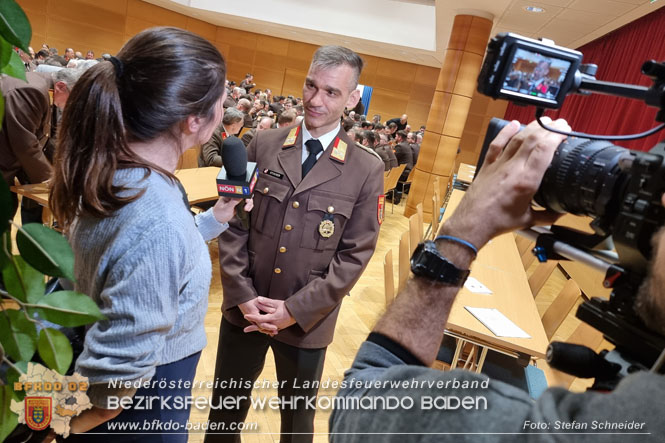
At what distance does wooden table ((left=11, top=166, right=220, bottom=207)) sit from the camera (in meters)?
2.80

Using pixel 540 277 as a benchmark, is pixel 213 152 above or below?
above

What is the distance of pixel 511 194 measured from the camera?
71 cm

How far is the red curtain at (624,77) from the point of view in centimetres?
443

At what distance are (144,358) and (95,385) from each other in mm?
120

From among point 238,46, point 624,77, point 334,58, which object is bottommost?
point 334,58

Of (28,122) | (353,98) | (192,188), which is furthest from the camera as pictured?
(192,188)

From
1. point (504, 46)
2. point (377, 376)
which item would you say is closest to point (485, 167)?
point (504, 46)

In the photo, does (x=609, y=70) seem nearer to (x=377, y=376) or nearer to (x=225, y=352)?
(x=225, y=352)

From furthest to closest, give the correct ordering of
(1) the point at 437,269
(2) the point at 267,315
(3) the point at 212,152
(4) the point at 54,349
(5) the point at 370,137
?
(5) the point at 370,137, (3) the point at 212,152, (2) the point at 267,315, (1) the point at 437,269, (4) the point at 54,349

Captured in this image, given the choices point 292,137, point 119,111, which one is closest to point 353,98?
point 292,137

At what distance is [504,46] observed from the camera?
76cm

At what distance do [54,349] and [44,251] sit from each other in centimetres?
13

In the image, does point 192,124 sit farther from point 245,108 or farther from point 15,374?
point 245,108

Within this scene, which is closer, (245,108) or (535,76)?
(535,76)
